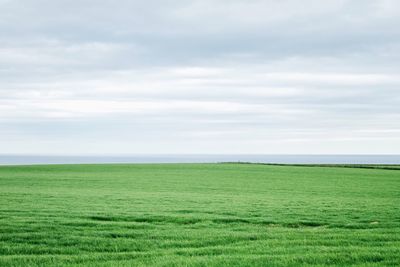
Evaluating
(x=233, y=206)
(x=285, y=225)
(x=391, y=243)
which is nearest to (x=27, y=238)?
(x=285, y=225)

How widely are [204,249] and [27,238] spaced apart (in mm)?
5778

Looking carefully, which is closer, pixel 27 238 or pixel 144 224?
pixel 27 238

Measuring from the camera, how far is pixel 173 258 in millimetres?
11148

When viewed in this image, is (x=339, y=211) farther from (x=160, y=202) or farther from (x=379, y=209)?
(x=160, y=202)

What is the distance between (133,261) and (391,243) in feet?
24.2

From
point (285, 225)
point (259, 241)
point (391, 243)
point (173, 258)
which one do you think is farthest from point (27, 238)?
point (391, 243)

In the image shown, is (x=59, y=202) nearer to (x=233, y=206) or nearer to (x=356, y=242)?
(x=233, y=206)

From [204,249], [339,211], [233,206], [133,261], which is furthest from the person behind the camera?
[233,206]

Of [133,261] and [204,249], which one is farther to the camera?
[204,249]

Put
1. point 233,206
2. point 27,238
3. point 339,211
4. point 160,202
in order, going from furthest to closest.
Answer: point 160,202
point 233,206
point 339,211
point 27,238

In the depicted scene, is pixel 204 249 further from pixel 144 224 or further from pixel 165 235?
pixel 144 224

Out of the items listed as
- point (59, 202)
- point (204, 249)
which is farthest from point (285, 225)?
point (59, 202)

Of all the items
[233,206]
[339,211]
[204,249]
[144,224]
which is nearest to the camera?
[204,249]

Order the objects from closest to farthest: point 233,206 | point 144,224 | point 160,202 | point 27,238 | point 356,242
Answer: point 356,242 → point 27,238 → point 144,224 → point 233,206 → point 160,202
